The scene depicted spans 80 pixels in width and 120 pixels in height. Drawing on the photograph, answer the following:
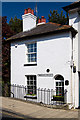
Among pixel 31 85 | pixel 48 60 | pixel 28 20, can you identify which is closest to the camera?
pixel 48 60

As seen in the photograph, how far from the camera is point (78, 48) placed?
35.1 ft

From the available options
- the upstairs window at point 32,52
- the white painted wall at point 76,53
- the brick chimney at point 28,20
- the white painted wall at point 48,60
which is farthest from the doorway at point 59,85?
the brick chimney at point 28,20

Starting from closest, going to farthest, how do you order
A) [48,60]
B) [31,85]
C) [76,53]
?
1. [76,53]
2. [48,60]
3. [31,85]

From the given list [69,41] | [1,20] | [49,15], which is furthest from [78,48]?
[49,15]

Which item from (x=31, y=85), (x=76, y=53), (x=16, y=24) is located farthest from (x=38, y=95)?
(x=16, y=24)

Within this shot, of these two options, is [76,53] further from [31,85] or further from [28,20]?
[28,20]

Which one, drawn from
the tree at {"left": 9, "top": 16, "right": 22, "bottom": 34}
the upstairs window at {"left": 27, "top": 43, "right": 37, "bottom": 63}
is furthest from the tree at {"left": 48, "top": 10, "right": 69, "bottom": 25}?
the upstairs window at {"left": 27, "top": 43, "right": 37, "bottom": 63}

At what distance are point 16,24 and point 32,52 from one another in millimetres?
15800

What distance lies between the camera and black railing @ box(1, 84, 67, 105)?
34.0 feet

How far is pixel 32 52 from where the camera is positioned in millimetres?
12289

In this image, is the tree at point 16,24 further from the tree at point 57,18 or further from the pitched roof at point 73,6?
the pitched roof at point 73,6

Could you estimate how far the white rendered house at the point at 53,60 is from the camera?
10.4 metres

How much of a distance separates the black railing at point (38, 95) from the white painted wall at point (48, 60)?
324mm

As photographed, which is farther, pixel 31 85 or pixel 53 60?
pixel 31 85
